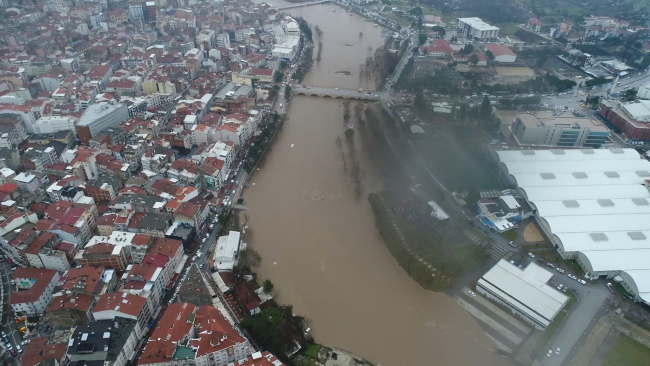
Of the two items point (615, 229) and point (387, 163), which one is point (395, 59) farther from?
point (615, 229)

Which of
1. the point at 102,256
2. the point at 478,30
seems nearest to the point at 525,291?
the point at 102,256

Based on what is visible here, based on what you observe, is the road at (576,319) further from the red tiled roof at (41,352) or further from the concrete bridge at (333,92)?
the concrete bridge at (333,92)

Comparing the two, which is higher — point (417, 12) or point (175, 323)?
point (417, 12)

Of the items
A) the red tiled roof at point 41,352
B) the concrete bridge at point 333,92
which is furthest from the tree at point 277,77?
the red tiled roof at point 41,352

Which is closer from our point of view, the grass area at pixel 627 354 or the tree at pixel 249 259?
the grass area at pixel 627 354

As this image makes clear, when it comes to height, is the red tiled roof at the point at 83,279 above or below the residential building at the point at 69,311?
above

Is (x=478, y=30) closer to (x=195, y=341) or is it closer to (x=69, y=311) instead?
(x=195, y=341)

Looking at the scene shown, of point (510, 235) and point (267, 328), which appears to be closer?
point (267, 328)
